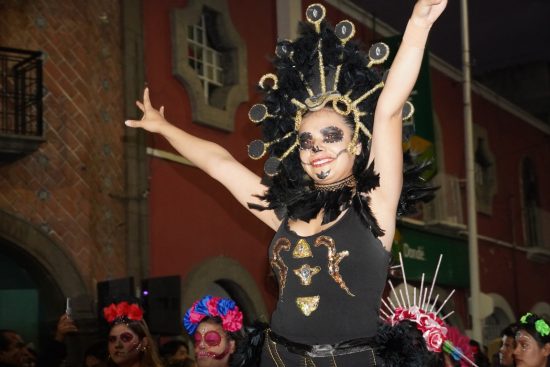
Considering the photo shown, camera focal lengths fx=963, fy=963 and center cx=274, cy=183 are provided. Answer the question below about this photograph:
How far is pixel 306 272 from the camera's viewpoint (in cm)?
399

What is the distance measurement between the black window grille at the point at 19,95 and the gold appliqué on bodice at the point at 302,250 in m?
7.05

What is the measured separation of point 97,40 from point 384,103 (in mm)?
8598

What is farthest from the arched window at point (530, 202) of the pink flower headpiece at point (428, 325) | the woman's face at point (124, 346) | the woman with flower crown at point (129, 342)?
the pink flower headpiece at point (428, 325)

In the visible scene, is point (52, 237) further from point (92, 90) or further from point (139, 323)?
point (139, 323)

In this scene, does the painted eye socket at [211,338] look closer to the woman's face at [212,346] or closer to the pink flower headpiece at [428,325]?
the woman's face at [212,346]

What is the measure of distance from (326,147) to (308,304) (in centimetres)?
68

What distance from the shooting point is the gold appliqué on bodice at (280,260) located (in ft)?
13.4

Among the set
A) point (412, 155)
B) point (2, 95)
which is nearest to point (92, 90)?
point (2, 95)

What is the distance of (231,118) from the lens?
13883mm

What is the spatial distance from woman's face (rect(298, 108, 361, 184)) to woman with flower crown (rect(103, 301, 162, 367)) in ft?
10.7

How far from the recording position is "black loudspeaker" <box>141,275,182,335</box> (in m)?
10.1

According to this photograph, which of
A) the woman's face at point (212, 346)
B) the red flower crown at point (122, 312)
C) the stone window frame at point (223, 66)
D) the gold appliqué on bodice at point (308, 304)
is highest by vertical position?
the stone window frame at point (223, 66)

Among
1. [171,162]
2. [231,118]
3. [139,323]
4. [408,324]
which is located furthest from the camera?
[231,118]

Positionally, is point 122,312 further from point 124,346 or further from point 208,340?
point 208,340
